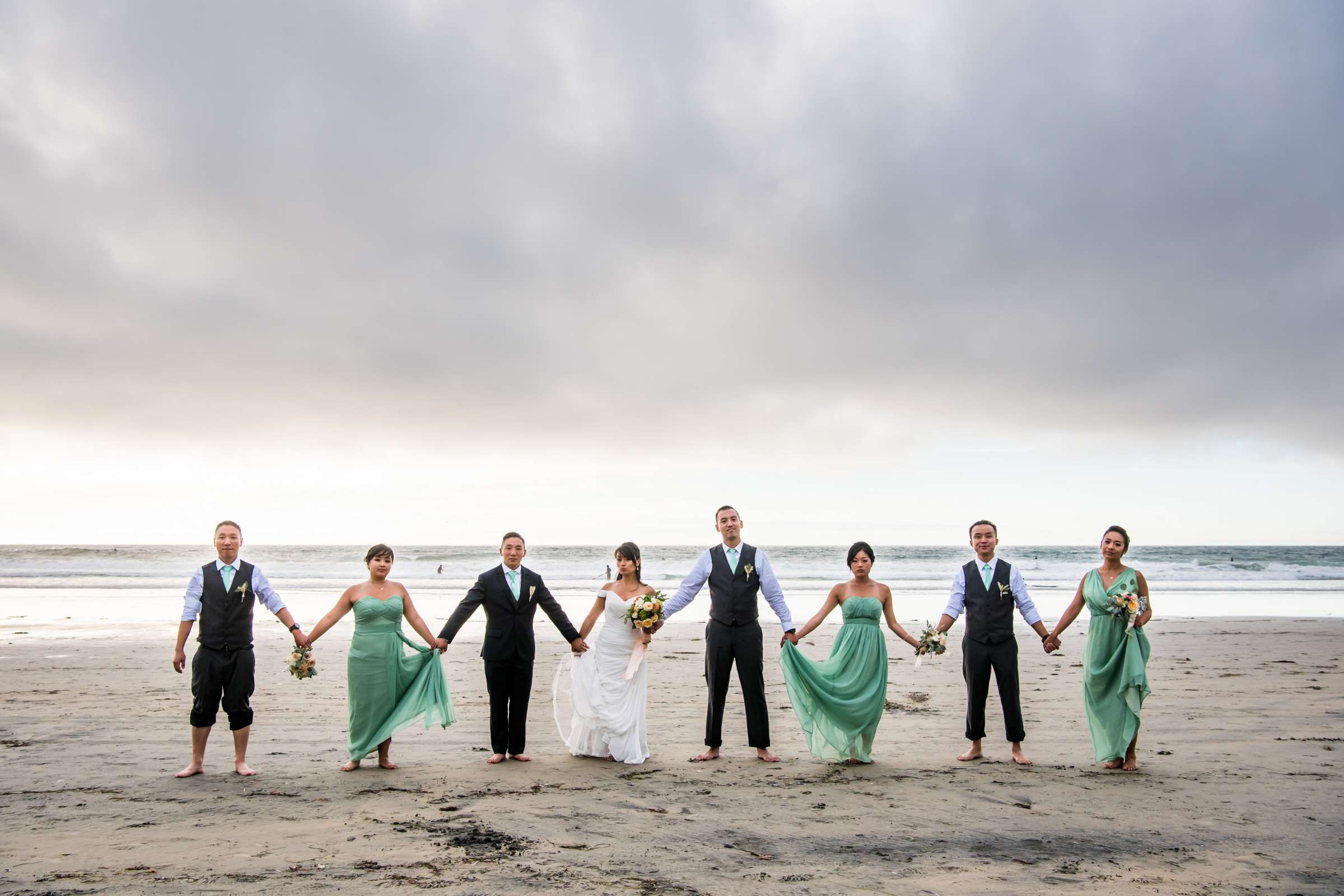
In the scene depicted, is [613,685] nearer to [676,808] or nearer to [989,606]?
[676,808]

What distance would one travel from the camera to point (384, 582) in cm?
768

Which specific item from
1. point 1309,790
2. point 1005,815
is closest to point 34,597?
point 1005,815

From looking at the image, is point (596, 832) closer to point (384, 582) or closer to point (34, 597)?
point (384, 582)

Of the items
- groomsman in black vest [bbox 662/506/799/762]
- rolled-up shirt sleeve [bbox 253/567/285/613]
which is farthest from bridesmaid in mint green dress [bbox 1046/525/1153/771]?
rolled-up shirt sleeve [bbox 253/567/285/613]

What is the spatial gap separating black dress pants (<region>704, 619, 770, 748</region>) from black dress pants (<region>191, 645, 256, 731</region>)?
3.96 metres

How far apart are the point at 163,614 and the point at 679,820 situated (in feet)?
63.7

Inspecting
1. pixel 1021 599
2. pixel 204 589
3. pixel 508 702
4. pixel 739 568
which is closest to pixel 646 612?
pixel 739 568

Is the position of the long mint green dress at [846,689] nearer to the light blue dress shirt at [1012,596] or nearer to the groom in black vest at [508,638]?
the light blue dress shirt at [1012,596]

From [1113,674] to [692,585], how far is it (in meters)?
3.84

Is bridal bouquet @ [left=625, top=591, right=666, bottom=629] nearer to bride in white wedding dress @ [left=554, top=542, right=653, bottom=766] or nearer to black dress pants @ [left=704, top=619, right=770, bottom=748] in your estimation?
bride in white wedding dress @ [left=554, top=542, right=653, bottom=766]

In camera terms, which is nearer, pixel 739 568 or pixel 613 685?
pixel 613 685

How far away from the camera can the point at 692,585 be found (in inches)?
330

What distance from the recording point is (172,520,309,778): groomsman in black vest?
6.94m

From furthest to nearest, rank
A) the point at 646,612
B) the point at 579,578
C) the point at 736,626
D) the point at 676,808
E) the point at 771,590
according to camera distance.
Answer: the point at 579,578 < the point at 771,590 < the point at 736,626 < the point at 646,612 < the point at 676,808
